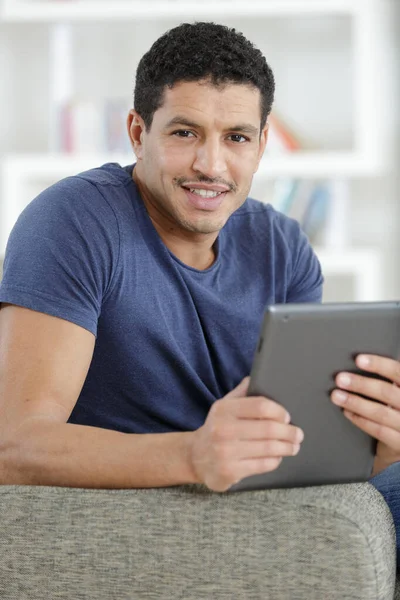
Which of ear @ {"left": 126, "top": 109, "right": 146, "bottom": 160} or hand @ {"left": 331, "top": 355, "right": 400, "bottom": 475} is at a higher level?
ear @ {"left": 126, "top": 109, "right": 146, "bottom": 160}

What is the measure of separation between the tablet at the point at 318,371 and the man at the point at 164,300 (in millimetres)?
18

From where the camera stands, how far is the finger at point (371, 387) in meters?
1.12

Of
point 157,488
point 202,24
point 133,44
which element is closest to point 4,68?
point 133,44

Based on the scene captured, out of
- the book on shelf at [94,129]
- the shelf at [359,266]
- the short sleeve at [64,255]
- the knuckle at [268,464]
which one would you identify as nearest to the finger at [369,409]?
the knuckle at [268,464]

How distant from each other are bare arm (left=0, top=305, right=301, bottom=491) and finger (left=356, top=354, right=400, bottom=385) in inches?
4.5

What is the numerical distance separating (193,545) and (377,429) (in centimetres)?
27

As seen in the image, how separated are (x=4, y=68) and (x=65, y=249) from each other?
292cm

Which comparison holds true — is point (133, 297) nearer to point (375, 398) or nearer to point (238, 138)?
point (238, 138)

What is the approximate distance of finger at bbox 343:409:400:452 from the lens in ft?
3.79

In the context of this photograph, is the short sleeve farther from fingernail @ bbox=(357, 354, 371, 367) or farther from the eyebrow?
fingernail @ bbox=(357, 354, 371, 367)

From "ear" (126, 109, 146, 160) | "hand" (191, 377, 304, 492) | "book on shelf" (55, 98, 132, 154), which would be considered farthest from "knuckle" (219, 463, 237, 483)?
"book on shelf" (55, 98, 132, 154)

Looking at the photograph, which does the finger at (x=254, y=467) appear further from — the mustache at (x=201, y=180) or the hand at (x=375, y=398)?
the mustache at (x=201, y=180)

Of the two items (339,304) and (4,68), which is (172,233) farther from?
(4,68)

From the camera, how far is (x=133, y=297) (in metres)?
1.46
